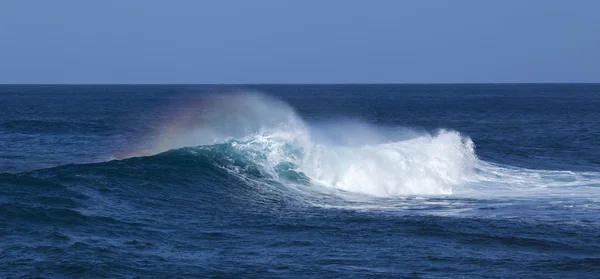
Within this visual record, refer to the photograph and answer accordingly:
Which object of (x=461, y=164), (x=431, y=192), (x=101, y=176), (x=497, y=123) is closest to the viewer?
(x=101, y=176)

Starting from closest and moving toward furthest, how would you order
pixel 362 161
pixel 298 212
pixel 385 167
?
pixel 298 212 < pixel 385 167 < pixel 362 161

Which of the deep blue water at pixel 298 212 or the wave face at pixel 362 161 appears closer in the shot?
the deep blue water at pixel 298 212

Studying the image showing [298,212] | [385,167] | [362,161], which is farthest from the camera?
[362,161]

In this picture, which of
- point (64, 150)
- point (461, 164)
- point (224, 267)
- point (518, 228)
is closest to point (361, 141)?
point (461, 164)

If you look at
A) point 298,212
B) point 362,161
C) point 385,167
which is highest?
point 362,161

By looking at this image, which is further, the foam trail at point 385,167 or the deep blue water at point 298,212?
the foam trail at point 385,167

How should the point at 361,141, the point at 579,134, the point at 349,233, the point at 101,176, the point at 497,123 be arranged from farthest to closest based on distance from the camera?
the point at 497,123 → the point at 579,134 → the point at 361,141 → the point at 101,176 → the point at 349,233

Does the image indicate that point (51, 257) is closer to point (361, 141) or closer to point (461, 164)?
point (461, 164)

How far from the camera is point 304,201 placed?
23.7 meters

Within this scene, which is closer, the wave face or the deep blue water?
the deep blue water

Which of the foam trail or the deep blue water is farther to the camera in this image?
the foam trail

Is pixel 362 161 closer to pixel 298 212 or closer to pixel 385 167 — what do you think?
pixel 385 167

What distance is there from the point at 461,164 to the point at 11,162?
58.0ft

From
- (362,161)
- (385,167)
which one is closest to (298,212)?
(385,167)
